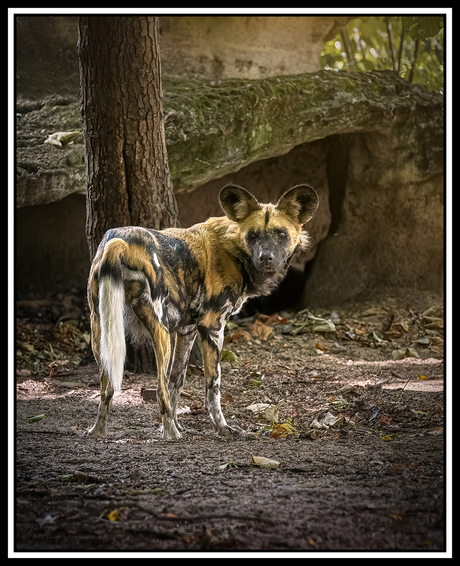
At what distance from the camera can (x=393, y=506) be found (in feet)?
8.98

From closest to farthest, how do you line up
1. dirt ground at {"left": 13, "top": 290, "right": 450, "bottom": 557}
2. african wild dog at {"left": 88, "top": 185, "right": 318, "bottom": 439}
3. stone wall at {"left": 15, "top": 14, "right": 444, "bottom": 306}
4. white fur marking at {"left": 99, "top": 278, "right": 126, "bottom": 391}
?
dirt ground at {"left": 13, "top": 290, "right": 450, "bottom": 557}, white fur marking at {"left": 99, "top": 278, "right": 126, "bottom": 391}, african wild dog at {"left": 88, "top": 185, "right": 318, "bottom": 439}, stone wall at {"left": 15, "top": 14, "right": 444, "bottom": 306}

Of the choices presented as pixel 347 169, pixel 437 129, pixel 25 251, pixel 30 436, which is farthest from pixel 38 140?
pixel 437 129

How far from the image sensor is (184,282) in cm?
422

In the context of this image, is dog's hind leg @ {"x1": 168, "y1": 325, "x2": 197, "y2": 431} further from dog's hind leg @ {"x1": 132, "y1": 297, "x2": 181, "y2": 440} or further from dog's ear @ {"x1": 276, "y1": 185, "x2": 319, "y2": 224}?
dog's ear @ {"x1": 276, "y1": 185, "x2": 319, "y2": 224}

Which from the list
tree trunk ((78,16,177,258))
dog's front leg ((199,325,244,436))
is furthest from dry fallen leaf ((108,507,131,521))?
tree trunk ((78,16,177,258))

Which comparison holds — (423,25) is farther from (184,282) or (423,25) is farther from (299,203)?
(184,282)

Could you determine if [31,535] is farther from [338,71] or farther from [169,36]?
[338,71]

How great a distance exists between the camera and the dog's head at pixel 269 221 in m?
4.24

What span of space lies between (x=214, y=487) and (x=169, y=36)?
21.1 ft

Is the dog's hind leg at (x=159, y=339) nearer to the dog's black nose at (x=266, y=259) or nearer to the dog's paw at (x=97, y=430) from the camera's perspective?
the dog's paw at (x=97, y=430)

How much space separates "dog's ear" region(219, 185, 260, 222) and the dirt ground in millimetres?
1487

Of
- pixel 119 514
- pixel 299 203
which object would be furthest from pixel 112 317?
pixel 299 203

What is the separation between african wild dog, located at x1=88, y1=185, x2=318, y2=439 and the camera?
376 centimetres

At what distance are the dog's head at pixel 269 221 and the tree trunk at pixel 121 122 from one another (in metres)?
1.47
